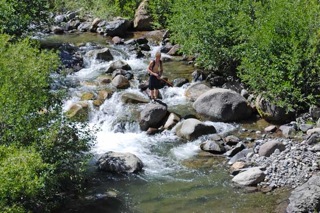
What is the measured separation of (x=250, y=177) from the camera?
41.4 ft

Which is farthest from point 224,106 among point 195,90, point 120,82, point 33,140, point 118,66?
point 33,140

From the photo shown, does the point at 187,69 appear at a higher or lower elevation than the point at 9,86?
lower

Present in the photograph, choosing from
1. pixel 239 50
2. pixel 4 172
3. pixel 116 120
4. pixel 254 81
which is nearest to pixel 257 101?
pixel 254 81

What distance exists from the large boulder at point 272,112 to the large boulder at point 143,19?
15305 mm

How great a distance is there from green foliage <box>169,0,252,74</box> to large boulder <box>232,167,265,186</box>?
7135mm

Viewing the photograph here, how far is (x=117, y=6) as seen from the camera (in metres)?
32.7

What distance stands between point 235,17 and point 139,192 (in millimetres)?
9841

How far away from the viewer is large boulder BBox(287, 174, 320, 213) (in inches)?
416

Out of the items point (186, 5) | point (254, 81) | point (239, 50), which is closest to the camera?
point (254, 81)

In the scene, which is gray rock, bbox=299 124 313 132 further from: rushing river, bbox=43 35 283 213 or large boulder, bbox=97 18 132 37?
large boulder, bbox=97 18 132 37

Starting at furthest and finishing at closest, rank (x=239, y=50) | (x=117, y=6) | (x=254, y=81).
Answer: (x=117, y=6), (x=239, y=50), (x=254, y=81)

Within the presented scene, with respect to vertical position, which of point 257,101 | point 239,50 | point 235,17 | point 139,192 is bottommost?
point 139,192

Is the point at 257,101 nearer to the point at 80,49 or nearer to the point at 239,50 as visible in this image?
the point at 239,50

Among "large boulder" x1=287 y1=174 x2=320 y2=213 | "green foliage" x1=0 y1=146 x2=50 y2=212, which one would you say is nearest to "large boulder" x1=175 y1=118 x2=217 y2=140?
"large boulder" x1=287 y1=174 x2=320 y2=213
